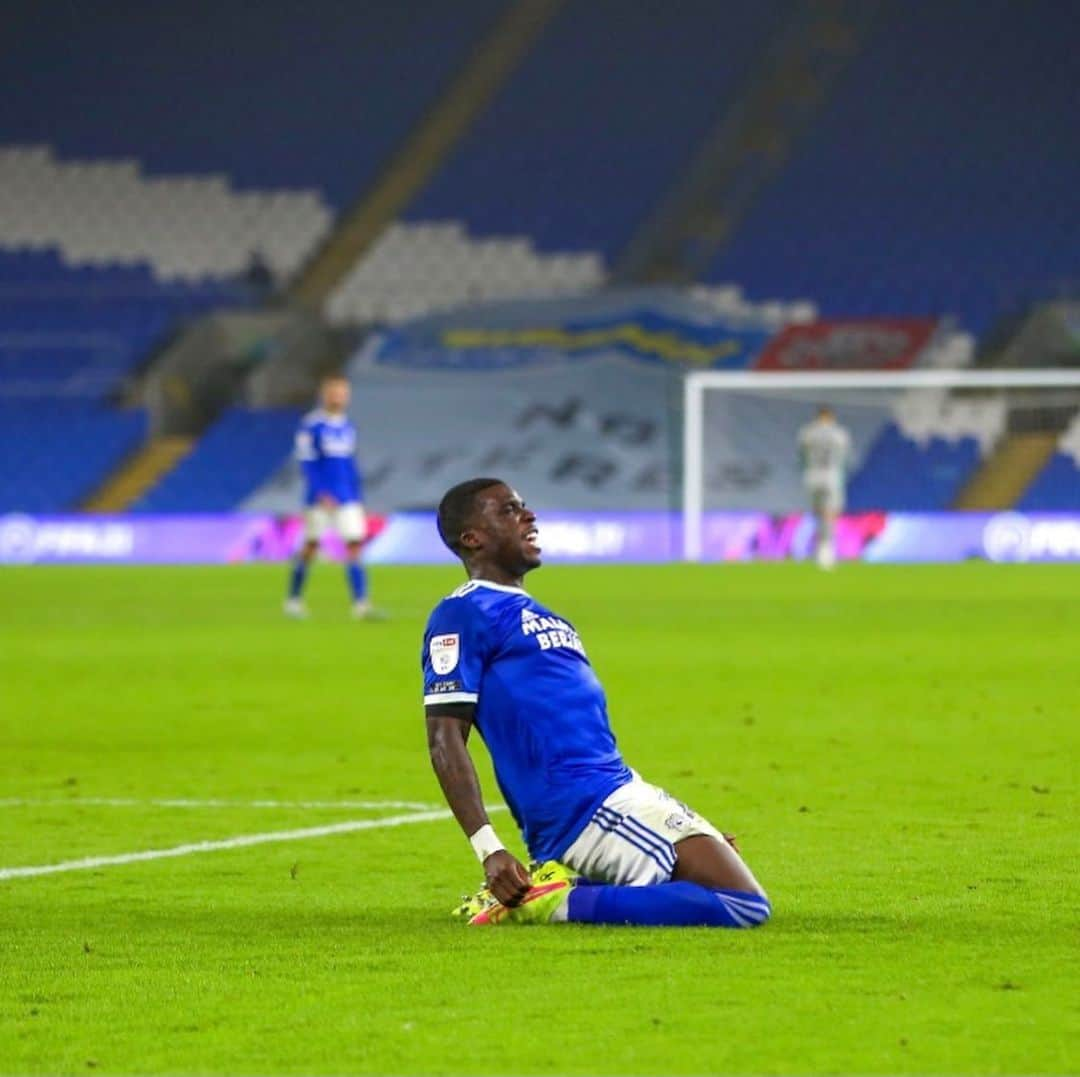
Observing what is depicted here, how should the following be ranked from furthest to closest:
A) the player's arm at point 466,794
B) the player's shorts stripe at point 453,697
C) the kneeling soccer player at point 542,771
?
the player's shorts stripe at point 453,697, the kneeling soccer player at point 542,771, the player's arm at point 466,794

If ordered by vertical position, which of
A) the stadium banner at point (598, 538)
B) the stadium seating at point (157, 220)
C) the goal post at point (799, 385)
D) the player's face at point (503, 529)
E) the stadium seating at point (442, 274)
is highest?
the stadium seating at point (157, 220)

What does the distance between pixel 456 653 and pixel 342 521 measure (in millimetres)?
15541

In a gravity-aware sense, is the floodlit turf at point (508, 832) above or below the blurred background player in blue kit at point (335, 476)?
below

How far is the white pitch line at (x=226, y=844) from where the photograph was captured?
8.08 m

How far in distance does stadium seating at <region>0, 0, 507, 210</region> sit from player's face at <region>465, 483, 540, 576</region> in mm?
37533

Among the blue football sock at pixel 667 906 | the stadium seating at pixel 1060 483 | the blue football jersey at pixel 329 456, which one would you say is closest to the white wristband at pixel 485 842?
the blue football sock at pixel 667 906

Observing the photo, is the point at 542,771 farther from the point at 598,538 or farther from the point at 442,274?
the point at 442,274

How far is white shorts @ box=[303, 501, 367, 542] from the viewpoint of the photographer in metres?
21.8

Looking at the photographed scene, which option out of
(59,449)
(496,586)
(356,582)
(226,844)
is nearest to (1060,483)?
(59,449)

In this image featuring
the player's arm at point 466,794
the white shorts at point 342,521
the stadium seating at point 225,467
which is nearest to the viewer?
the player's arm at point 466,794

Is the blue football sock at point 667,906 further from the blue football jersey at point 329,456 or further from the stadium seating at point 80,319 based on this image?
the stadium seating at point 80,319

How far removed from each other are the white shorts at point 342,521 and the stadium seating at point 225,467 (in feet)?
56.1

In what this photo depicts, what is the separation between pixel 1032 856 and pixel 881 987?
8.30ft

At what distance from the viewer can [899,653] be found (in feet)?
57.4
